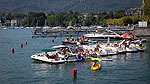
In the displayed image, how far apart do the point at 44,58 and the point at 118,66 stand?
12.7 m

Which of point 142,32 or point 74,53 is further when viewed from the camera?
point 142,32

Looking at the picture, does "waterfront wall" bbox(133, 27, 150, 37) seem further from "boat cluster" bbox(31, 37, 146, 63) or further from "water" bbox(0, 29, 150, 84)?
"water" bbox(0, 29, 150, 84)

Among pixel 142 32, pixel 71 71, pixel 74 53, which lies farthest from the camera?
pixel 142 32

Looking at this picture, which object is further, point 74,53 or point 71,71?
point 74,53

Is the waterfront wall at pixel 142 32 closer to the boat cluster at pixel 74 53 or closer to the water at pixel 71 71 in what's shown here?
the boat cluster at pixel 74 53

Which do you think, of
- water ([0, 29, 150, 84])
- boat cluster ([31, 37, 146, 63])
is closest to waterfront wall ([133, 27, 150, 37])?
boat cluster ([31, 37, 146, 63])

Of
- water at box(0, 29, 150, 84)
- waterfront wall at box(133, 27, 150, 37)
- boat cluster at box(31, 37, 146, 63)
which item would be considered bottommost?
water at box(0, 29, 150, 84)

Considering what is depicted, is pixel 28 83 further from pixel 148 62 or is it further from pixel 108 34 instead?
pixel 108 34

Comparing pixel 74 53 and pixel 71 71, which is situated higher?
pixel 74 53

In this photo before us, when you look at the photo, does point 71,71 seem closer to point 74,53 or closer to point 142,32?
point 74,53

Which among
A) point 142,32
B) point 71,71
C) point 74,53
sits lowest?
point 71,71

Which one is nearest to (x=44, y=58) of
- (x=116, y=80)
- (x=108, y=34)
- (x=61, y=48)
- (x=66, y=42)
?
(x=61, y=48)

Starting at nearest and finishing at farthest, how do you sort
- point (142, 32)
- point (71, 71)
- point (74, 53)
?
1. point (71, 71)
2. point (74, 53)
3. point (142, 32)

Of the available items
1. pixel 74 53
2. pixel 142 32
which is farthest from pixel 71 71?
pixel 142 32
